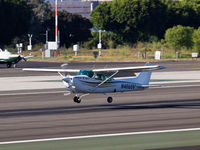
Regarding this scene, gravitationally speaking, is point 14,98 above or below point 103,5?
below

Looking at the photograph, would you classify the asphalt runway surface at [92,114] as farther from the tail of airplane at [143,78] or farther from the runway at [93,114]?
the tail of airplane at [143,78]

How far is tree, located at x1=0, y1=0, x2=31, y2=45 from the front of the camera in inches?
3425

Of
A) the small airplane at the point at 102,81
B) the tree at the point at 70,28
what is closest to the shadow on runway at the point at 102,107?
the small airplane at the point at 102,81

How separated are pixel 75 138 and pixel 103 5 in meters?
83.2

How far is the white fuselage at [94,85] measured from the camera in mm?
20391

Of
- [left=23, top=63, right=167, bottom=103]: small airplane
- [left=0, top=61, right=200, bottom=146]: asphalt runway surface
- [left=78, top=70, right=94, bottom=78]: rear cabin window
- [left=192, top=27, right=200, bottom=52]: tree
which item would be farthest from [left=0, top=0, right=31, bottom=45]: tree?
[left=78, top=70, right=94, bottom=78]: rear cabin window

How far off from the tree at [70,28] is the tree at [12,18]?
61.1 ft

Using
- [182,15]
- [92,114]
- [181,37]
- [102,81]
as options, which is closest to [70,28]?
[182,15]

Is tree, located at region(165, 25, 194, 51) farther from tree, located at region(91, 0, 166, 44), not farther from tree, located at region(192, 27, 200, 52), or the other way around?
tree, located at region(91, 0, 166, 44)

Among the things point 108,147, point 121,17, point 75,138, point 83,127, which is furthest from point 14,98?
point 121,17

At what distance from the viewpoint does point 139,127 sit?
52.5ft

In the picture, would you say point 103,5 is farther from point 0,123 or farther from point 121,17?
point 0,123

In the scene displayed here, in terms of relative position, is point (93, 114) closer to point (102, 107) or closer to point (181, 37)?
point (102, 107)

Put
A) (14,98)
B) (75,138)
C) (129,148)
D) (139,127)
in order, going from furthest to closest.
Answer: (14,98), (139,127), (75,138), (129,148)
